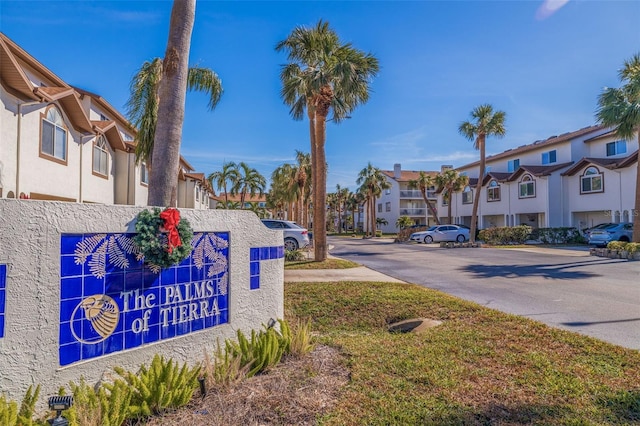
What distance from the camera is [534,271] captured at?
47.4ft

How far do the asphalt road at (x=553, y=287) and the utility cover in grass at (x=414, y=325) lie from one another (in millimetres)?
2303

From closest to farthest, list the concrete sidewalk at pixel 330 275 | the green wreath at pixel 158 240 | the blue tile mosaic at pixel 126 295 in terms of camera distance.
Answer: the blue tile mosaic at pixel 126 295, the green wreath at pixel 158 240, the concrete sidewalk at pixel 330 275

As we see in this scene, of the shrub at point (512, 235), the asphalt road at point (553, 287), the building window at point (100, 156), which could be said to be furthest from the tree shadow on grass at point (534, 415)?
the shrub at point (512, 235)

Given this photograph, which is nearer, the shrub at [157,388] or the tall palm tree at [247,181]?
the shrub at [157,388]

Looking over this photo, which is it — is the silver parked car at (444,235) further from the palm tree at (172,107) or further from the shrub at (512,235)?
the palm tree at (172,107)

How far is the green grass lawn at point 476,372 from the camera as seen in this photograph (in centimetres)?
378

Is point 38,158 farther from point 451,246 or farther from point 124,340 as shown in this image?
point 451,246

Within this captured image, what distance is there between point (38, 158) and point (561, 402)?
1618 centimetres

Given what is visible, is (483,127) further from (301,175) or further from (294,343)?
(294,343)

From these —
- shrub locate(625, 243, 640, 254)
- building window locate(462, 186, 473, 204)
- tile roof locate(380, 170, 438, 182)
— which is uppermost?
tile roof locate(380, 170, 438, 182)

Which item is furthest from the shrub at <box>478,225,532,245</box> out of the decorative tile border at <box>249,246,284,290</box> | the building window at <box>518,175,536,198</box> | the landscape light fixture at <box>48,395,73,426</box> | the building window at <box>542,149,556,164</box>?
the landscape light fixture at <box>48,395,73,426</box>

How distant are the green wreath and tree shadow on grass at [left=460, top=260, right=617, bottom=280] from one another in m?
12.0

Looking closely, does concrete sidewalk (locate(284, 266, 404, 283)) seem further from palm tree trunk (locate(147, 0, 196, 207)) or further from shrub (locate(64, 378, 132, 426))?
shrub (locate(64, 378, 132, 426))

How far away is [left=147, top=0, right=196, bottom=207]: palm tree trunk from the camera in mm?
6090
